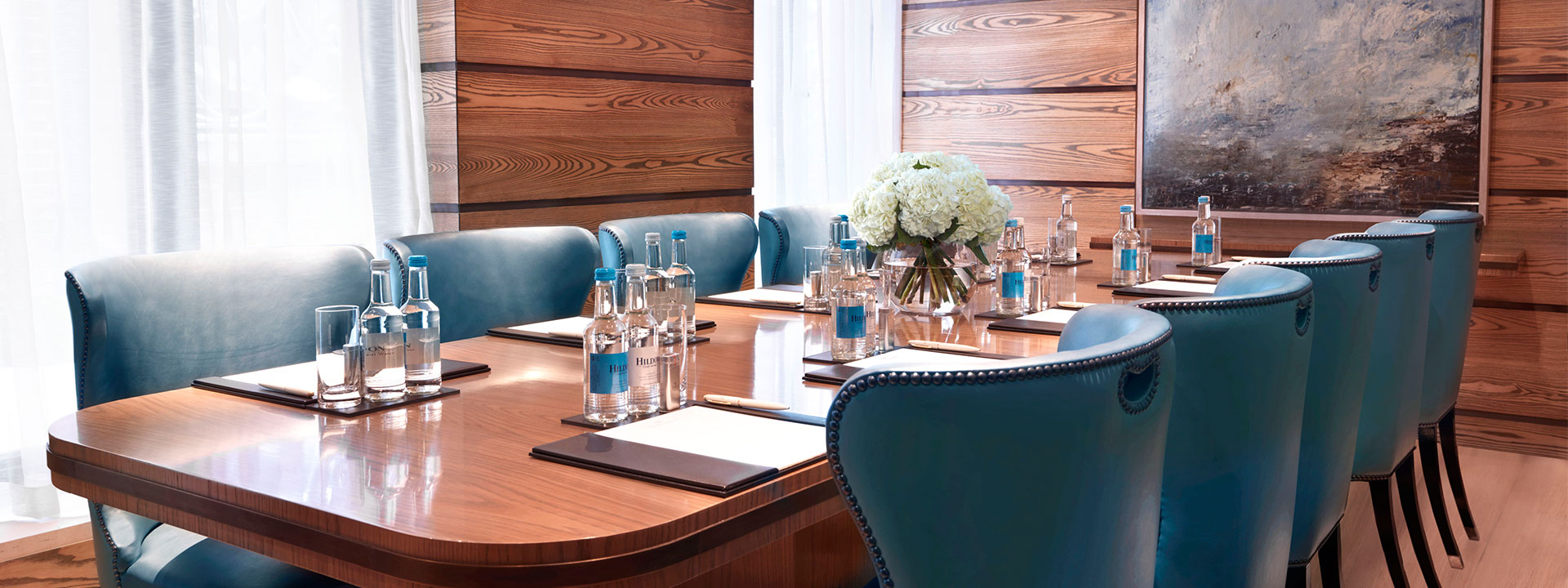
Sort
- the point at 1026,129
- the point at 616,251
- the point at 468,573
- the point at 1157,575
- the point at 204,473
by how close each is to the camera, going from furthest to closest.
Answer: the point at 1026,129 < the point at 616,251 < the point at 1157,575 < the point at 204,473 < the point at 468,573

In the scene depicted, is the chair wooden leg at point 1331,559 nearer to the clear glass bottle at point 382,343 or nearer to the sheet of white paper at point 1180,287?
the sheet of white paper at point 1180,287

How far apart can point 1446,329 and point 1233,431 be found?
1784mm

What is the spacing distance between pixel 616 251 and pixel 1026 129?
280 centimetres

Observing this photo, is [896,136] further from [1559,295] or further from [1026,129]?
[1559,295]

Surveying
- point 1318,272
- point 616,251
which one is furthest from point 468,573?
point 616,251

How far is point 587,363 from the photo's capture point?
1.52 m

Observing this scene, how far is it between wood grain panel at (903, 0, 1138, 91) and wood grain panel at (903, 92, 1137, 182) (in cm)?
7

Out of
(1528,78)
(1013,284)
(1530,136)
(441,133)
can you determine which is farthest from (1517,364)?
(441,133)

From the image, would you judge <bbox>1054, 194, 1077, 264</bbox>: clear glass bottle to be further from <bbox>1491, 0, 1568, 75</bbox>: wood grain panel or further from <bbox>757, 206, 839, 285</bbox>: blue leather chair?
<bbox>1491, 0, 1568, 75</bbox>: wood grain panel

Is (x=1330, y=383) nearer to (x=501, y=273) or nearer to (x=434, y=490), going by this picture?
(x=434, y=490)

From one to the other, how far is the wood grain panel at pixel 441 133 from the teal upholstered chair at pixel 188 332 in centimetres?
133

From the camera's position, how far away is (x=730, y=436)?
143 centimetres

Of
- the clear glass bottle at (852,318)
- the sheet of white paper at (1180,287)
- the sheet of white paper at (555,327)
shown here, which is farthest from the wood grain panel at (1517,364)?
the sheet of white paper at (555,327)

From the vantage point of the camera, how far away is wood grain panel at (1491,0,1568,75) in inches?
163
